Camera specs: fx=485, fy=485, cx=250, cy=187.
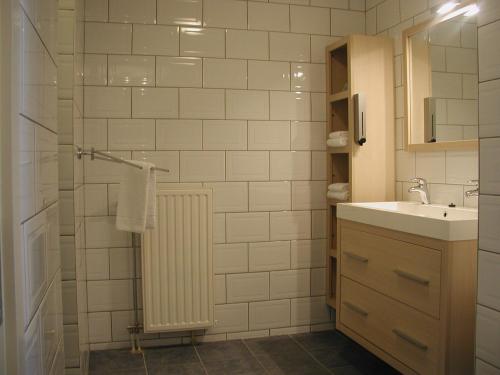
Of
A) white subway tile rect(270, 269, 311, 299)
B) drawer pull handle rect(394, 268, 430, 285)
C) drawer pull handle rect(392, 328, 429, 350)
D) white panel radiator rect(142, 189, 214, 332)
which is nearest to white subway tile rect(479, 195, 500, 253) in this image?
drawer pull handle rect(394, 268, 430, 285)

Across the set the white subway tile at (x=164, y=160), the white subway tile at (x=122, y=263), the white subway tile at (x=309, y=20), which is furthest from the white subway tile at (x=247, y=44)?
the white subway tile at (x=122, y=263)

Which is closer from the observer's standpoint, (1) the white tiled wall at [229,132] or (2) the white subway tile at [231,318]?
(1) the white tiled wall at [229,132]

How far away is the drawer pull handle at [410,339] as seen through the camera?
1.87 metres

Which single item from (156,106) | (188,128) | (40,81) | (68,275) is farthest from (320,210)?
(40,81)

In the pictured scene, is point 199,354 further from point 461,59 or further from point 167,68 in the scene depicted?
point 461,59

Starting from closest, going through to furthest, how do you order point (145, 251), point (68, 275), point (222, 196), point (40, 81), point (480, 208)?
1. point (40, 81)
2. point (480, 208)
3. point (68, 275)
4. point (145, 251)
5. point (222, 196)

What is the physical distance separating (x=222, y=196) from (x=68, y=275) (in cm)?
107

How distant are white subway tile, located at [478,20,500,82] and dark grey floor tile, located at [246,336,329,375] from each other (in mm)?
1707

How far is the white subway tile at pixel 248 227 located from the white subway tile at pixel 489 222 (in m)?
1.62

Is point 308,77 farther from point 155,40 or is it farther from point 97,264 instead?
point 97,264

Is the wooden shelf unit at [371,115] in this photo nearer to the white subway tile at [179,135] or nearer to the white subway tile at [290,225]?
the white subway tile at [290,225]

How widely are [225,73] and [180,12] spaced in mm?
418

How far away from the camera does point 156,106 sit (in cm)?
272

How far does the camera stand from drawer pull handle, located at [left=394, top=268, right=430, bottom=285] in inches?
72.9
